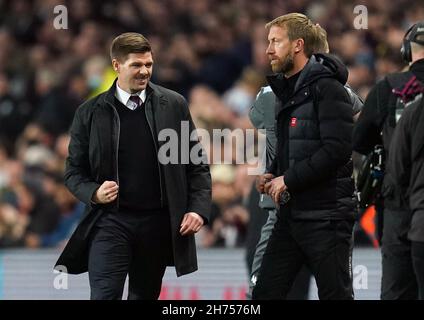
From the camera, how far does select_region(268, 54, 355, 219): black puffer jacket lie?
20.4 feet

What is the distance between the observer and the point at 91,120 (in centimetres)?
672

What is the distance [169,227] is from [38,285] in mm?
3554

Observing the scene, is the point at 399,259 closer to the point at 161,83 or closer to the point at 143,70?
the point at 143,70

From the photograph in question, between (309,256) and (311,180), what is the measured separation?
0.40 m

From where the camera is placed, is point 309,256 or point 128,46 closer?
point 309,256

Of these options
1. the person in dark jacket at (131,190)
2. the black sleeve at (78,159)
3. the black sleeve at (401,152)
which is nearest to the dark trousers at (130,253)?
the person in dark jacket at (131,190)

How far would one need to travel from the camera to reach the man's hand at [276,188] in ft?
20.6

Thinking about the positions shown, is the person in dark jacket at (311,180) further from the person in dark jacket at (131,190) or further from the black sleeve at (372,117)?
the person in dark jacket at (131,190)

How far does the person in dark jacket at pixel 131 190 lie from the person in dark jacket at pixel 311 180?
0.55 meters

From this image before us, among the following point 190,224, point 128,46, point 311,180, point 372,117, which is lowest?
Answer: point 190,224

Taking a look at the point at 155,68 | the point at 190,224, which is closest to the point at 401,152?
the point at 190,224

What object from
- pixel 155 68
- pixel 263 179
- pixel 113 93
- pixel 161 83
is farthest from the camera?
pixel 155 68

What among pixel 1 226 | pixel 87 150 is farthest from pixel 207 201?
pixel 1 226

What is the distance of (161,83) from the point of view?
1275cm
